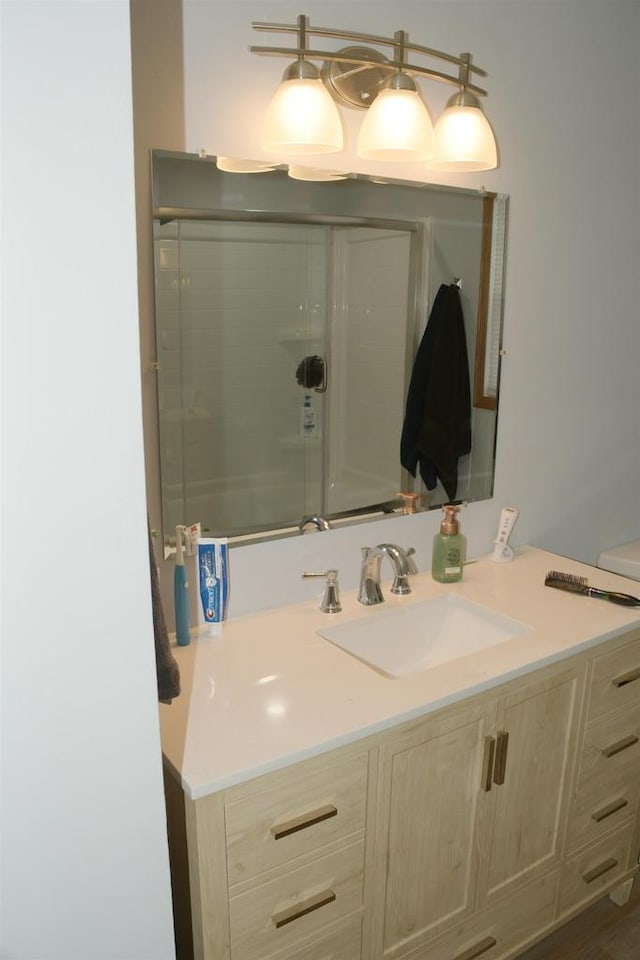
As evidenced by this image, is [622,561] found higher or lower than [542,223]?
lower

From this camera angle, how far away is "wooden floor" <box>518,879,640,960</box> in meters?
1.89

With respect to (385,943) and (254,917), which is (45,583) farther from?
(385,943)

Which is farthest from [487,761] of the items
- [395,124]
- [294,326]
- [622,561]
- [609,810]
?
[395,124]

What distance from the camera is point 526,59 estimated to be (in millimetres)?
1901

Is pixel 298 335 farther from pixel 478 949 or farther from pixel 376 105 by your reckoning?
pixel 478 949

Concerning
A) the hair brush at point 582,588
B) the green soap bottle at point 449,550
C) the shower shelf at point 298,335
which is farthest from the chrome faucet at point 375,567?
the shower shelf at point 298,335

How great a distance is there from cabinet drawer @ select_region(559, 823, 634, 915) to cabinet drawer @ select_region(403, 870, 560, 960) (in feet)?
0.17

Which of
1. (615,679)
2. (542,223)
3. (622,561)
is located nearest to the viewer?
(615,679)

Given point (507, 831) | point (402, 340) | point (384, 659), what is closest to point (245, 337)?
point (402, 340)

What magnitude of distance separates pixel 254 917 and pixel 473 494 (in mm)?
1184

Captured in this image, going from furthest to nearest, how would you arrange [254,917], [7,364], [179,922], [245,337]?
[245,337], [179,922], [254,917], [7,364]

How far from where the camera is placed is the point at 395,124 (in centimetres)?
158

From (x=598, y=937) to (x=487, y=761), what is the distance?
0.82 meters

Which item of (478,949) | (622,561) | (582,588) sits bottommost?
(478,949)
